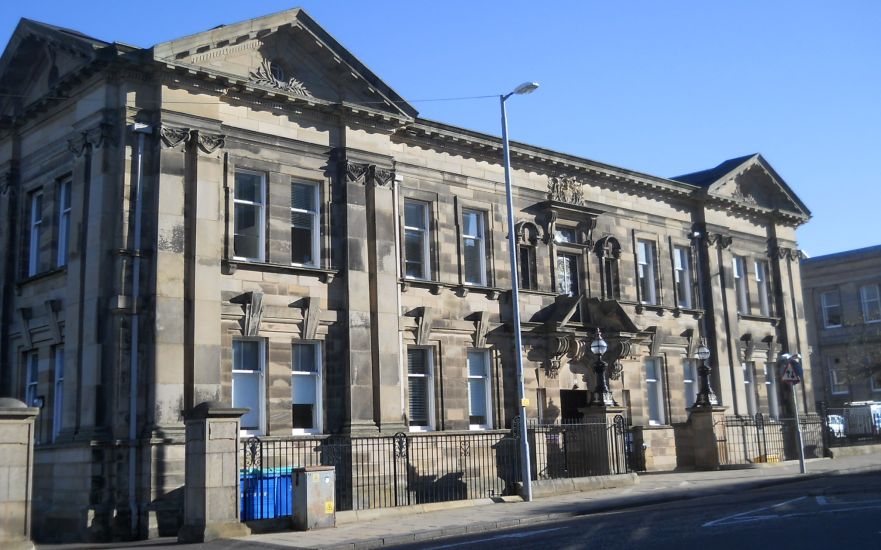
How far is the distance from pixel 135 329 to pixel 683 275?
21.6 m

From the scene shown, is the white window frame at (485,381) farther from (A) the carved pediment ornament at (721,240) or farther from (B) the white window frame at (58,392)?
(A) the carved pediment ornament at (721,240)

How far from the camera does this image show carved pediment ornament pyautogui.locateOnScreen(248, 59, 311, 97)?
23.6 m

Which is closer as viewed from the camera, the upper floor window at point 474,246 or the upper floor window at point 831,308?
the upper floor window at point 474,246

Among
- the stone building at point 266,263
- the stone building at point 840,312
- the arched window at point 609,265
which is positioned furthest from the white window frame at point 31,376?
the stone building at point 840,312

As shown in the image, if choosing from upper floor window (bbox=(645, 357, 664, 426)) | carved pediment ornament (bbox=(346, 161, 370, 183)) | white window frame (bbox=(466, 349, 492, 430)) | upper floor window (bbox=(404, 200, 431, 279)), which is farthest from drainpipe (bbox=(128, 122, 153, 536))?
upper floor window (bbox=(645, 357, 664, 426))

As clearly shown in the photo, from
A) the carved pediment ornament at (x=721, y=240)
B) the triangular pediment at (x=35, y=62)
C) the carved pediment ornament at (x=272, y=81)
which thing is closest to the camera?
the triangular pediment at (x=35, y=62)

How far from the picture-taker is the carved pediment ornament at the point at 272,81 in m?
23.6

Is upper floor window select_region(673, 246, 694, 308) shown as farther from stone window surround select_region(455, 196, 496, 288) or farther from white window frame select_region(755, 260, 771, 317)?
stone window surround select_region(455, 196, 496, 288)

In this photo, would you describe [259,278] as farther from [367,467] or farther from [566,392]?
[566,392]

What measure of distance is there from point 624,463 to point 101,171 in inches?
619

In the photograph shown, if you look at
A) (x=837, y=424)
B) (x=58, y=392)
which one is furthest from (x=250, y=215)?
(x=837, y=424)

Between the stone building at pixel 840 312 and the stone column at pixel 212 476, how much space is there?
1754 inches

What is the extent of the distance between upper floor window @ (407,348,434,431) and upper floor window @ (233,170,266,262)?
5316 mm

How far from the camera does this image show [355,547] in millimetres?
15516
